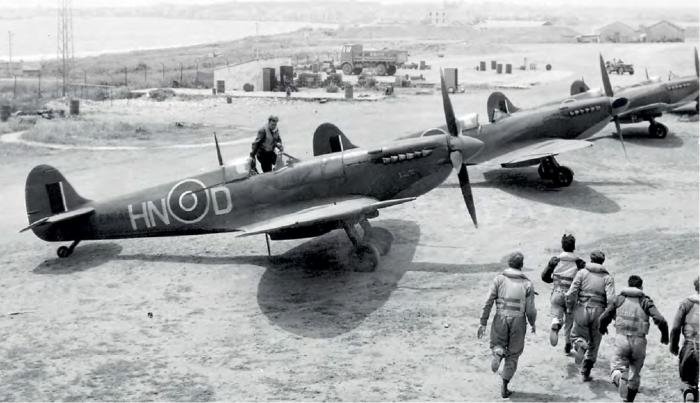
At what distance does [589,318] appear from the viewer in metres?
8.12

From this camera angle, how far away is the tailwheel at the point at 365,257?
12383 millimetres

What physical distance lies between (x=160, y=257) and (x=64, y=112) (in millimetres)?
22980

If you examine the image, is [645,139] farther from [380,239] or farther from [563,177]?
[380,239]

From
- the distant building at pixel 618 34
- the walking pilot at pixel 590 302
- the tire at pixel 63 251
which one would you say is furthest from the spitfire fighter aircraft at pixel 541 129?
the distant building at pixel 618 34

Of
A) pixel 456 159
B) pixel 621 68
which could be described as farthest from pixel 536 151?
pixel 621 68

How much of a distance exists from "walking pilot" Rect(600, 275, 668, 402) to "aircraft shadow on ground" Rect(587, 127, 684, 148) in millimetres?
17071

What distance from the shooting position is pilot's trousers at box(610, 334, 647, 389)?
7383 millimetres

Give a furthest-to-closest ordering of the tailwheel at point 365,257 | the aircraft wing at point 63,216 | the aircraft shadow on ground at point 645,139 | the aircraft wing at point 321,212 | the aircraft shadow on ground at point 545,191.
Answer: the aircraft shadow on ground at point 645,139, the aircraft shadow on ground at point 545,191, the aircraft wing at point 63,216, the tailwheel at point 365,257, the aircraft wing at point 321,212

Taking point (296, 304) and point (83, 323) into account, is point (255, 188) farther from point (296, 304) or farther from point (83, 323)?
point (83, 323)

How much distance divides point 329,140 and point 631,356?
25.0ft

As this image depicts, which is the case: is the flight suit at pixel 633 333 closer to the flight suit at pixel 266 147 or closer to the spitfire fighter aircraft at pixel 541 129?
the flight suit at pixel 266 147

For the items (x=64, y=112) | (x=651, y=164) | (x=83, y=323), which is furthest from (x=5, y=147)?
(x=651, y=164)

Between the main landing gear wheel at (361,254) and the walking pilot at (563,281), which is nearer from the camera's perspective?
the walking pilot at (563,281)

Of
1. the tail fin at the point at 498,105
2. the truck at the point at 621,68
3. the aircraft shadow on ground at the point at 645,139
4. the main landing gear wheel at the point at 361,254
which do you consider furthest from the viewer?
the truck at the point at 621,68
